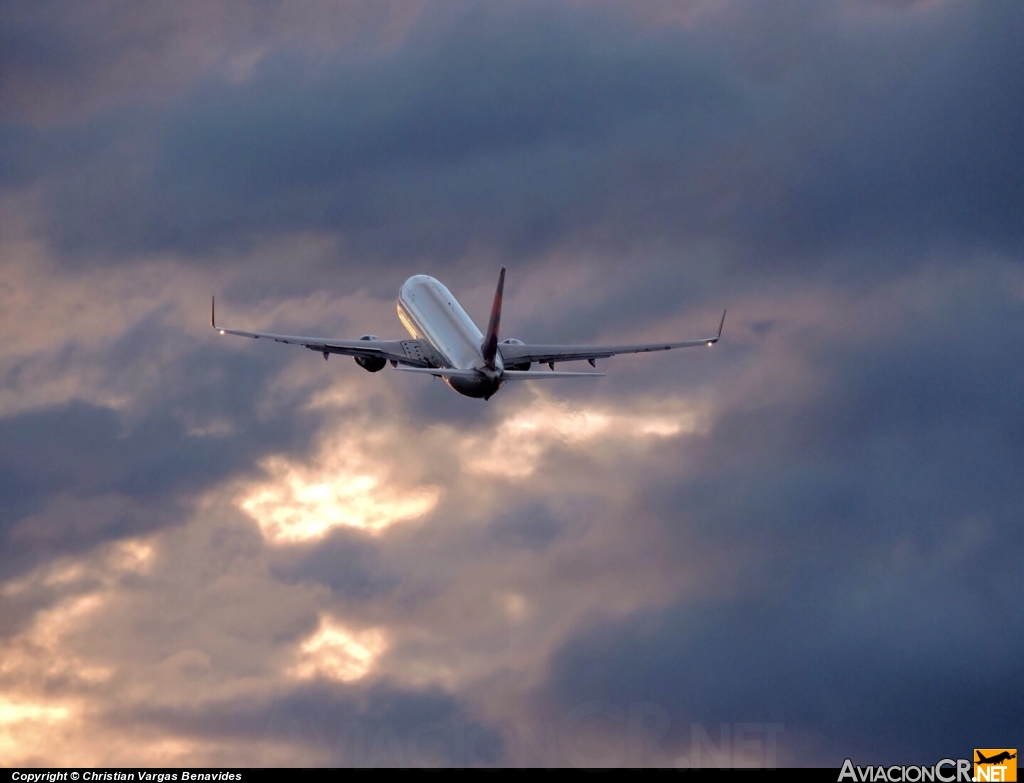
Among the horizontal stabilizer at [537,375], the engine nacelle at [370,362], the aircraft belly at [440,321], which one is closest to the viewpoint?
the horizontal stabilizer at [537,375]

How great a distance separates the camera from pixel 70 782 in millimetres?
124375

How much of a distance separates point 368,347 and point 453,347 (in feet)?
39.0

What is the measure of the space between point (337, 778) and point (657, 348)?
56.0 meters

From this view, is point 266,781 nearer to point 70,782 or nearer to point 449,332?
point 70,782

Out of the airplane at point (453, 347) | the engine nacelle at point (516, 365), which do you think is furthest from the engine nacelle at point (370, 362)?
the engine nacelle at point (516, 365)

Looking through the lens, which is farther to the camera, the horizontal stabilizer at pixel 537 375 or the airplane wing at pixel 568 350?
the airplane wing at pixel 568 350

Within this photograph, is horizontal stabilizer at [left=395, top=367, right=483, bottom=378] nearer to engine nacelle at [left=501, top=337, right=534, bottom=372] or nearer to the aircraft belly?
the aircraft belly

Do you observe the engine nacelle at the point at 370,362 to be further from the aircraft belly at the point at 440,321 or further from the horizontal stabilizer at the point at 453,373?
the horizontal stabilizer at the point at 453,373

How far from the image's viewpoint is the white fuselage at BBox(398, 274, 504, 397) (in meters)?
139

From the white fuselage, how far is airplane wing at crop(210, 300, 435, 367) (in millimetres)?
1401

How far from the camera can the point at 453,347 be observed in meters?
147

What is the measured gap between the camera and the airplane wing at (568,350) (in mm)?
150000

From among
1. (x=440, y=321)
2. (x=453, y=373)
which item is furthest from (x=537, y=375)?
(x=440, y=321)

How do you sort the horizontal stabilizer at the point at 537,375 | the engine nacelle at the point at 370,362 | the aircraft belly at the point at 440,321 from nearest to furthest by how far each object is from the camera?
1. the horizontal stabilizer at the point at 537,375
2. the aircraft belly at the point at 440,321
3. the engine nacelle at the point at 370,362
